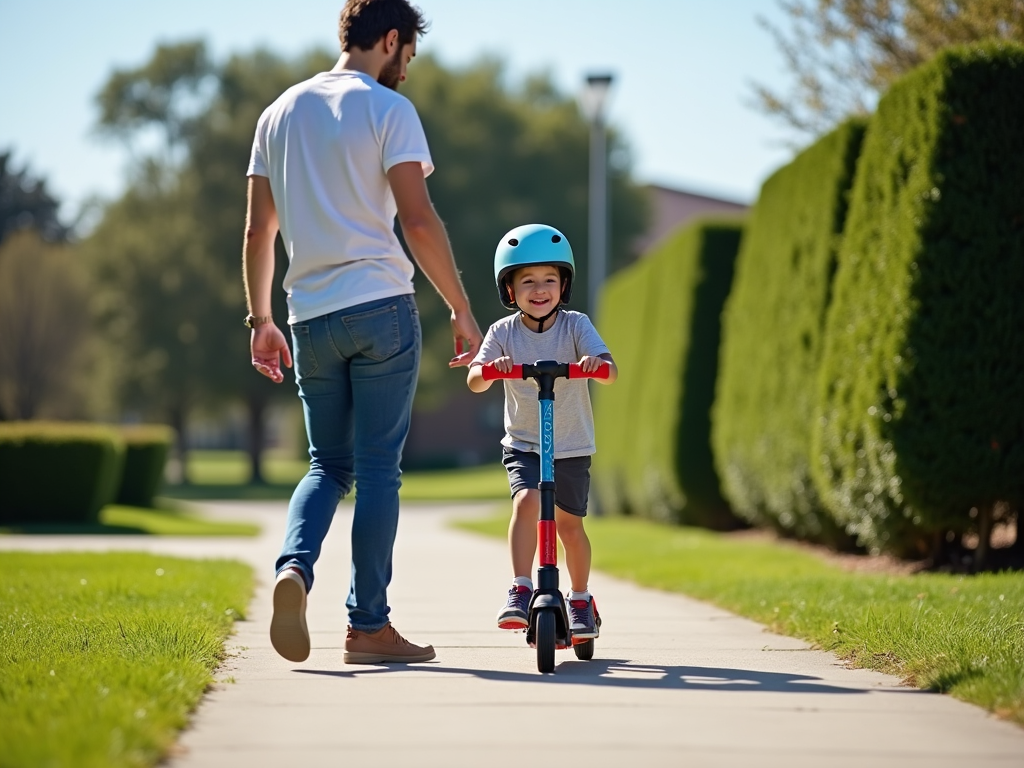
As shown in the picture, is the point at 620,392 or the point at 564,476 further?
the point at 620,392

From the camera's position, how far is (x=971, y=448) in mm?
8453

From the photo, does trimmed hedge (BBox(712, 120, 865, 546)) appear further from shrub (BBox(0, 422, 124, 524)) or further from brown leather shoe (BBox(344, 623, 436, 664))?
shrub (BBox(0, 422, 124, 524))

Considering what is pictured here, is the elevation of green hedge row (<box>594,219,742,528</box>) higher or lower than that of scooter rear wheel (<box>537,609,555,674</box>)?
higher

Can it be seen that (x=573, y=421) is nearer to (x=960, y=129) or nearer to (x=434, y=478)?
(x=960, y=129)

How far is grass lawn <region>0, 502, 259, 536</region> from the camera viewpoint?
16594 millimetres

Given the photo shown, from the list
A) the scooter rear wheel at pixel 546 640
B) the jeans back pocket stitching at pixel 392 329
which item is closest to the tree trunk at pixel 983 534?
the scooter rear wheel at pixel 546 640

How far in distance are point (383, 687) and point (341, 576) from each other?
18.0ft

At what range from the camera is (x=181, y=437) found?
143 feet

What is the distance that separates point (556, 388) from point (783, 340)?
23.5 feet

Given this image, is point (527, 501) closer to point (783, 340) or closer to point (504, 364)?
point (504, 364)

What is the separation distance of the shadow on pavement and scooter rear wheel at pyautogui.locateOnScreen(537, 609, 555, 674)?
4 centimetres

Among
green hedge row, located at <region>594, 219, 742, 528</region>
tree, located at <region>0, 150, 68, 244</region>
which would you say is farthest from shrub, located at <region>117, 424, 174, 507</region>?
tree, located at <region>0, 150, 68, 244</region>

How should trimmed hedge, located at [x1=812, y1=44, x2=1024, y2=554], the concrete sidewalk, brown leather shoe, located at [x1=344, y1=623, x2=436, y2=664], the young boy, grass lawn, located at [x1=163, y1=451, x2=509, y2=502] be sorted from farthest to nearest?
grass lawn, located at [x1=163, y1=451, x2=509, y2=502]
trimmed hedge, located at [x1=812, y1=44, x2=1024, y2=554]
the young boy
brown leather shoe, located at [x1=344, y1=623, x2=436, y2=664]
the concrete sidewalk

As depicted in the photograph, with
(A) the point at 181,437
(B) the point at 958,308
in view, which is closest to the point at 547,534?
(B) the point at 958,308
